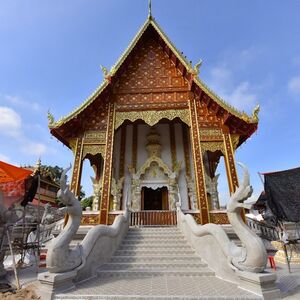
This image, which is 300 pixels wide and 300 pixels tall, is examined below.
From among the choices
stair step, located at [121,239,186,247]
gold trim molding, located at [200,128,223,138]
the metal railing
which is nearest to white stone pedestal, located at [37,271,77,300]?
stair step, located at [121,239,186,247]

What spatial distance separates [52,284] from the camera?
3.19m

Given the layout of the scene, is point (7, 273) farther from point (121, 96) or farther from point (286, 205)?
point (121, 96)

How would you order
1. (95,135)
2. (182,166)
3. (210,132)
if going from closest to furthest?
(210,132) → (95,135) → (182,166)

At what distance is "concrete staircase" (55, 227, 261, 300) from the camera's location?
3.16 metres

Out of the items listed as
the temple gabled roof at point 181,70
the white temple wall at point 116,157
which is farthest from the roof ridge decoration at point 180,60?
the white temple wall at point 116,157

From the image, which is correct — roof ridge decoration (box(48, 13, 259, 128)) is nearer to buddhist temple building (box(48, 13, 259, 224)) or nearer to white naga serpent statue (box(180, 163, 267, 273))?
buddhist temple building (box(48, 13, 259, 224))

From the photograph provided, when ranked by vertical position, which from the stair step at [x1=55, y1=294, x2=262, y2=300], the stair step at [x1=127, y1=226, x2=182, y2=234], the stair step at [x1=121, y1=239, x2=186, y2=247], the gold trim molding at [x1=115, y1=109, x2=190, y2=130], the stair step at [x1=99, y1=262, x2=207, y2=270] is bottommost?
the stair step at [x1=55, y1=294, x2=262, y2=300]

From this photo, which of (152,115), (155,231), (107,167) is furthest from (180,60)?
(155,231)

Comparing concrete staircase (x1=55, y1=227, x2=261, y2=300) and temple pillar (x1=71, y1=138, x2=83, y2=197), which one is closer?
concrete staircase (x1=55, y1=227, x2=261, y2=300)

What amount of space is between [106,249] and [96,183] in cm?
662

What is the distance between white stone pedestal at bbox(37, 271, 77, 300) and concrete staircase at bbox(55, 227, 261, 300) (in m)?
0.12

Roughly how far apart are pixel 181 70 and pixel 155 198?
6331 mm

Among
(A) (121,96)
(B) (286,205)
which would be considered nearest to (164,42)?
(A) (121,96)

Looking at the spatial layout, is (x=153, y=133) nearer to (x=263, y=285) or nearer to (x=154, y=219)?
(x=154, y=219)
